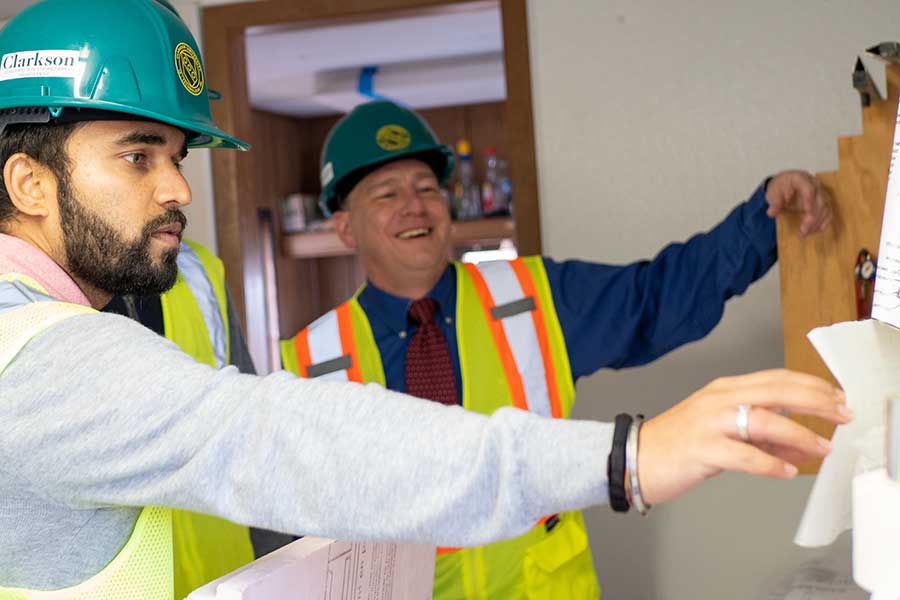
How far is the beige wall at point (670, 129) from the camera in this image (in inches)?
89.9

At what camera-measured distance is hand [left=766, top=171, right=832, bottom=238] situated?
1445mm

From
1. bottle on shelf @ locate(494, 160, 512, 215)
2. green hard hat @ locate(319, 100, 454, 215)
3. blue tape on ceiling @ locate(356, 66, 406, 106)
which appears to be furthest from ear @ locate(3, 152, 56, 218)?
bottle on shelf @ locate(494, 160, 512, 215)

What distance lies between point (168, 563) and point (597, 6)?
5.98ft

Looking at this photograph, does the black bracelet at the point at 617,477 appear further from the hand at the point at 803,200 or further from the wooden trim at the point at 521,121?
the wooden trim at the point at 521,121

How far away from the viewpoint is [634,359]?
80.2 inches

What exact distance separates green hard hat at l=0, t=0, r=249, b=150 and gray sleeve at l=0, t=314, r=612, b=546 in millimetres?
366

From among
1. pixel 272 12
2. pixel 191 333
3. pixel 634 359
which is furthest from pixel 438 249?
pixel 272 12

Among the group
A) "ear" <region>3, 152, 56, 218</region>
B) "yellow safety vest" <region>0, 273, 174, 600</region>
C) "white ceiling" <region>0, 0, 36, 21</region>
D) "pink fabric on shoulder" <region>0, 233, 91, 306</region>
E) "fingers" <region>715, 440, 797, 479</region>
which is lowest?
"yellow safety vest" <region>0, 273, 174, 600</region>

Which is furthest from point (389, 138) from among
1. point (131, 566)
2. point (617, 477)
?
point (617, 477)

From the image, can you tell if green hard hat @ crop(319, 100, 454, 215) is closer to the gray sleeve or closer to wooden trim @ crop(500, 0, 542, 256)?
wooden trim @ crop(500, 0, 542, 256)

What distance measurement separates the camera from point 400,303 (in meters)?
2.14

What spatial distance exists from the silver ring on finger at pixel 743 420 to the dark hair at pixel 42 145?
81 centimetres

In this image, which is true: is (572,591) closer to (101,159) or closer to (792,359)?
(792,359)

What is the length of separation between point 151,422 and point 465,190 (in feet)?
12.6
